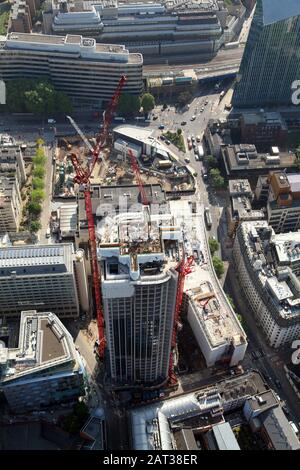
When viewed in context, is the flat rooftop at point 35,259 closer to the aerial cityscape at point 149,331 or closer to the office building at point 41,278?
the office building at point 41,278

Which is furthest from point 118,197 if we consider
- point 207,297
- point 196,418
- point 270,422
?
point 270,422

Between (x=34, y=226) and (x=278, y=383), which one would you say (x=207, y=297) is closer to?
(x=278, y=383)

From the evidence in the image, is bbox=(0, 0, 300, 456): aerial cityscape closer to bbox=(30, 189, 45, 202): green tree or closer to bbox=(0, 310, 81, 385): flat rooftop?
bbox=(0, 310, 81, 385): flat rooftop

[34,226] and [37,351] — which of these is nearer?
[37,351]

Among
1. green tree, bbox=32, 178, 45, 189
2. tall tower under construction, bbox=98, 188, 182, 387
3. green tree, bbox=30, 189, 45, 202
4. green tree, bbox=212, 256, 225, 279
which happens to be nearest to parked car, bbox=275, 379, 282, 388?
green tree, bbox=212, 256, 225, 279

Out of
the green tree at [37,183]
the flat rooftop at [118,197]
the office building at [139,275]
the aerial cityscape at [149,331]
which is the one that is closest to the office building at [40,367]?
the aerial cityscape at [149,331]
